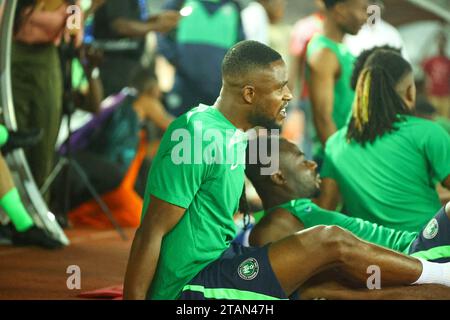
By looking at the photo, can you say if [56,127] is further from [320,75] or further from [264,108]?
[264,108]

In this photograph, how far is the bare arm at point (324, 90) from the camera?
4.34m

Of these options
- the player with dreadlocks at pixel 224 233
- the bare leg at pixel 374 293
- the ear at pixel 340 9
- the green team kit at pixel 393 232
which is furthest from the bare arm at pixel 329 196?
the ear at pixel 340 9

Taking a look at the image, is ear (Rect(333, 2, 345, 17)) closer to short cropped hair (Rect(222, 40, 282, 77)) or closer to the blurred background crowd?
the blurred background crowd

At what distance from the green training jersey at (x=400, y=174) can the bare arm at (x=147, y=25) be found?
5.59ft

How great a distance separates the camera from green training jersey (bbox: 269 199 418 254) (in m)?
3.16

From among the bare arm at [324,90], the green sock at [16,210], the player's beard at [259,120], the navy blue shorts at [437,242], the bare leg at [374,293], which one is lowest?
the bare leg at [374,293]

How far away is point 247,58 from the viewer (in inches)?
105

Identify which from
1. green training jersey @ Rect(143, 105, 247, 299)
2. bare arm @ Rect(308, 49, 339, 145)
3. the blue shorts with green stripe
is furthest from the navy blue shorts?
bare arm @ Rect(308, 49, 339, 145)

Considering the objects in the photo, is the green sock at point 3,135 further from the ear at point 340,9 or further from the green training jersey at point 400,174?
the ear at point 340,9

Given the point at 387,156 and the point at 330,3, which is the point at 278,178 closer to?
the point at 387,156

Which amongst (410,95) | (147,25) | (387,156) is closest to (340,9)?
(410,95)

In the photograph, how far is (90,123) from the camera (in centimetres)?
517

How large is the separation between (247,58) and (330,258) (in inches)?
26.2
